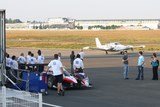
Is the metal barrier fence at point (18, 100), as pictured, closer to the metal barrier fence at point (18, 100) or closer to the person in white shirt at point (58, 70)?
the metal barrier fence at point (18, 100)

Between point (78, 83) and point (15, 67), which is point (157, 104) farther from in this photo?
point (15, 67)

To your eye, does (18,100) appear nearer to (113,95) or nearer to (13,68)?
(113,95)

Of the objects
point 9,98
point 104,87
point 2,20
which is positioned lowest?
point 104,87

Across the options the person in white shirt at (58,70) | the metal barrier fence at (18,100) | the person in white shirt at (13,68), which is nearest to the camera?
the metal barrier fence at (18,100)

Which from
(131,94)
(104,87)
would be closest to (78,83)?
(104,87)

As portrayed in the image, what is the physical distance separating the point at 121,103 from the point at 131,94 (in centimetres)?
284

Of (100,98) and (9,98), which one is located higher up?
(9,98)

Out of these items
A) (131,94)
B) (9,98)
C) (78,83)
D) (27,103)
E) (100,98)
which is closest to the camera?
(27,103)

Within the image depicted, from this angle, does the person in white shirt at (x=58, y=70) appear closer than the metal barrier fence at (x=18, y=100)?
No

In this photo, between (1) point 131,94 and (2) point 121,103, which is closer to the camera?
(2) point 121,103

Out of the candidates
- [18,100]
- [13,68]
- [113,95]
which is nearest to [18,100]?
[18,100]

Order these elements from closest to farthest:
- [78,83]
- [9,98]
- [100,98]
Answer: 1. [9,98]
2. [100,98]
3. [78,83]

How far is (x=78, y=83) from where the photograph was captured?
21.5 metres

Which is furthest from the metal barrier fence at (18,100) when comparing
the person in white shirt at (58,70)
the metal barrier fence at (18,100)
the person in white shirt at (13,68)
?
the person in white shirt at (13,68)
